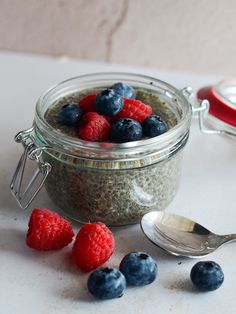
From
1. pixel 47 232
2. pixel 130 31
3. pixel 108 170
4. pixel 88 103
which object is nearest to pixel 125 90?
pixel 88 103

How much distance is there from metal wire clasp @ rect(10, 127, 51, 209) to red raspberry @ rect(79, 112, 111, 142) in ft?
0.25

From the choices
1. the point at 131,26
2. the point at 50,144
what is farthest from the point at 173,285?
the point at 131,26

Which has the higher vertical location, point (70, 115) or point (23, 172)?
point (70, 115)

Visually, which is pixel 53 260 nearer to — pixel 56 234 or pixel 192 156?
pixel 56 234

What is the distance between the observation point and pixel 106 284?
0.84 metres

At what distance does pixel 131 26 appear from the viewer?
5.35 ft

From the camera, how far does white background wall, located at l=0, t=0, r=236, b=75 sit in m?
1.60

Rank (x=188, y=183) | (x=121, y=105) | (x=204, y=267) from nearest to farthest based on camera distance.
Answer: (x=204, y=267)
(x=121, y=105)
(x=188, y=183)

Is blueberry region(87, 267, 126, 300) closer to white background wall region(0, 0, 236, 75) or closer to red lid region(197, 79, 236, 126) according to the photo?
red lid region(197, 79, 236, 126)

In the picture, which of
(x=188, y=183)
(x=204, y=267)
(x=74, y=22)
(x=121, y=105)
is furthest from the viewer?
(x=74, y=22)

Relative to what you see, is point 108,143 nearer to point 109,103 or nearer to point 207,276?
point 109,103

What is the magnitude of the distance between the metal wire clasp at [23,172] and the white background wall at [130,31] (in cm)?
61

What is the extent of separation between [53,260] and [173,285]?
0.62 feet

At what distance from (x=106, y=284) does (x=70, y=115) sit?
297 mm
